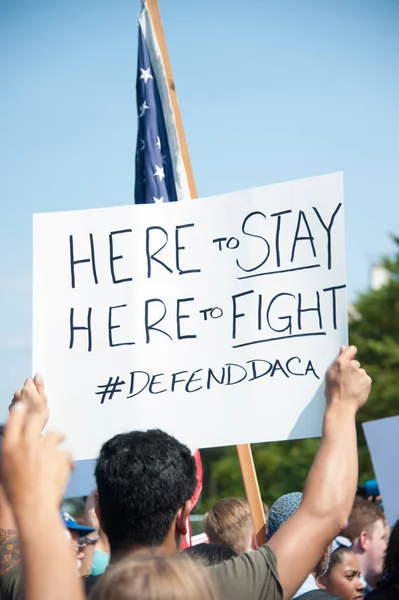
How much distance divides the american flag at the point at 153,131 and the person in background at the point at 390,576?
2.65m

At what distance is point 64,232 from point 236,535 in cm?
204

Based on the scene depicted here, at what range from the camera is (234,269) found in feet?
10.9

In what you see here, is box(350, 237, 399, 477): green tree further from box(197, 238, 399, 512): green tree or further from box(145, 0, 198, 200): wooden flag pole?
box(145, 0, 198, 200): wooden flag pole

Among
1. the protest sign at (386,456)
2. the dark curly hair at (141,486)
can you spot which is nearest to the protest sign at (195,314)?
the protest sign at (386,456)

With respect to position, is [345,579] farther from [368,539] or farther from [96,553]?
[96,553]

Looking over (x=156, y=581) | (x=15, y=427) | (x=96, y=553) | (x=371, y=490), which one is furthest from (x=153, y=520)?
(x=371, y=490)

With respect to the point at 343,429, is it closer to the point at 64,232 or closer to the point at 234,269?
the point at 234,269

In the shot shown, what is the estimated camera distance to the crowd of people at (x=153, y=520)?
1431mm

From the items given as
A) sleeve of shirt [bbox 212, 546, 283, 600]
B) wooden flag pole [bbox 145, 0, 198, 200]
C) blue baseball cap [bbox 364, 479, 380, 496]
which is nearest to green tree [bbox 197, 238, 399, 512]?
blue baseball cap [bbox 364, 479, 380, 496]

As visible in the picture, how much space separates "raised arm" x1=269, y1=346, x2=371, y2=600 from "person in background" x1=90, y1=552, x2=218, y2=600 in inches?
21.3

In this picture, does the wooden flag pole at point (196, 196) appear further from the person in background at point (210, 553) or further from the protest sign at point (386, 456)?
the protest sign at point (386, 456)

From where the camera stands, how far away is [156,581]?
1541mm

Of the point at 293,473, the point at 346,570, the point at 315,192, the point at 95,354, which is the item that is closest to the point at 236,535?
the point at 346,570

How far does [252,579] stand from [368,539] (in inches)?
135
